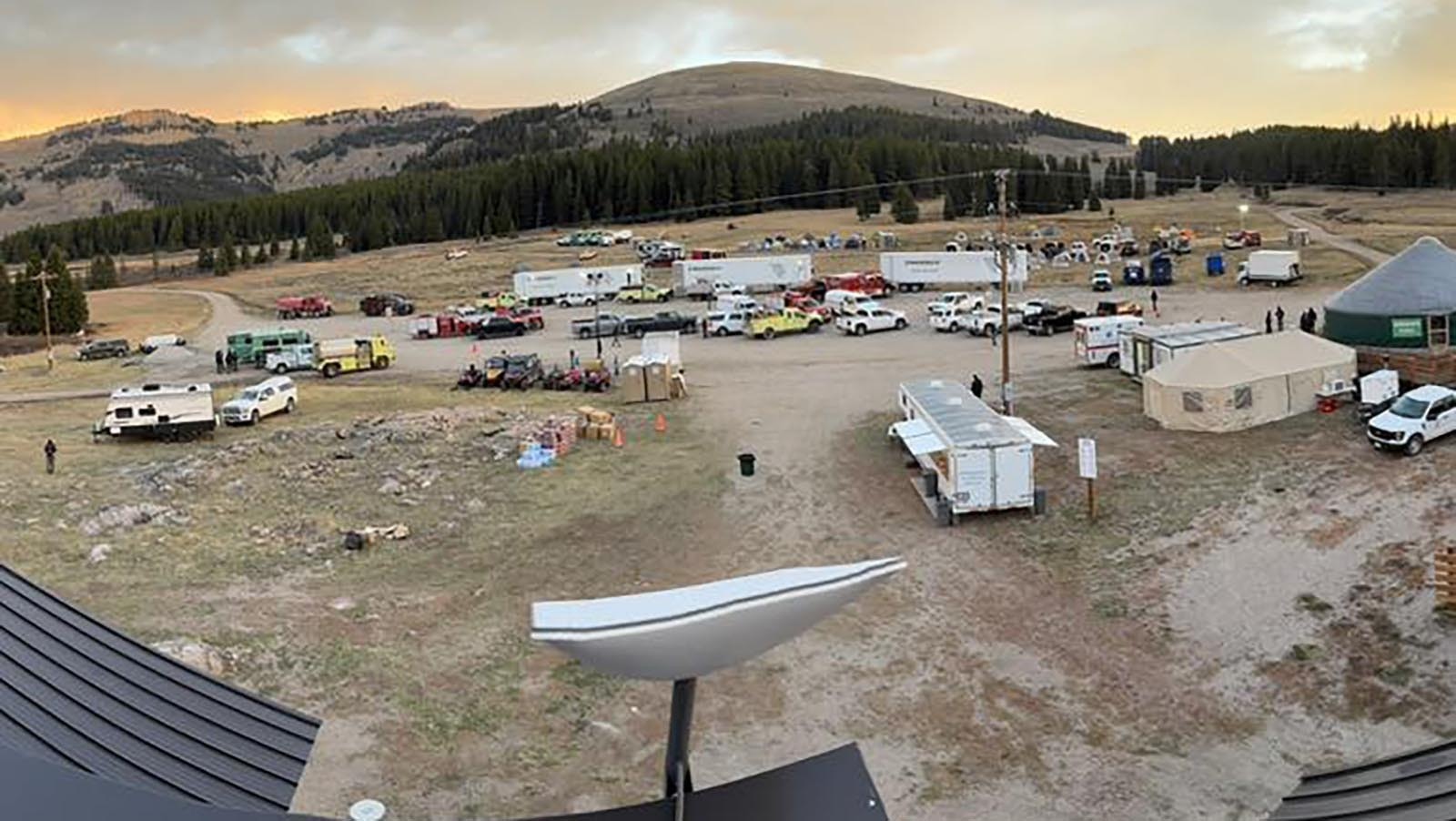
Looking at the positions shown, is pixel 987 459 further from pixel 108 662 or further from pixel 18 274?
pixel 18 274

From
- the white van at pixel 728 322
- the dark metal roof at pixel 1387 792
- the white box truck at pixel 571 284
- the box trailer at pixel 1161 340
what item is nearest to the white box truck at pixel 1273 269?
the box trailer at pixel 1161 340

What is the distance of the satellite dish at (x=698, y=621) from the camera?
5.10m

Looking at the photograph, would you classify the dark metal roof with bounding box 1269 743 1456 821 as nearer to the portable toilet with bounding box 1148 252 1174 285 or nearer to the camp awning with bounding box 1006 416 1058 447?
Answer: the camp awning with bounding box 1006 416 1058 447

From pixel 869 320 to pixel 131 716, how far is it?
153 feet

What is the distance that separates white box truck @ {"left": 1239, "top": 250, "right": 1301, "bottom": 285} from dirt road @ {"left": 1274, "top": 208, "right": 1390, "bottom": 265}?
28.9ft

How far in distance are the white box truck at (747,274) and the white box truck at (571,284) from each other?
4.05 m

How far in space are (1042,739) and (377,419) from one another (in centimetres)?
2552

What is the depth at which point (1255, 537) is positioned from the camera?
848 inches

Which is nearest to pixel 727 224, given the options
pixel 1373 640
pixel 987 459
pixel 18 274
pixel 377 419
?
pixel 18 274

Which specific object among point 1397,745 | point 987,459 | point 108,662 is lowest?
point 1397,745

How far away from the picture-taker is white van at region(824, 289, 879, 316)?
53781 mm

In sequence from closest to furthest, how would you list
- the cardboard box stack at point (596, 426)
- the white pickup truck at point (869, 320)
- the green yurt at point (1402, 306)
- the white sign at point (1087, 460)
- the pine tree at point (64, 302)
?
the white sign at point (1087, 460), the cardboard box stack at point (596, 426), the green yurt at point (1402, 306), the white pickup truck at point (869, 320), the pine tree at point (64, 302)

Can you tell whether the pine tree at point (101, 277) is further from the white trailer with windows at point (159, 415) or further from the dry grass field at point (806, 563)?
the white trailer with windows at point (159, 415)

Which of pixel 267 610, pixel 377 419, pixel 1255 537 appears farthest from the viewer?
pixel 377 419
